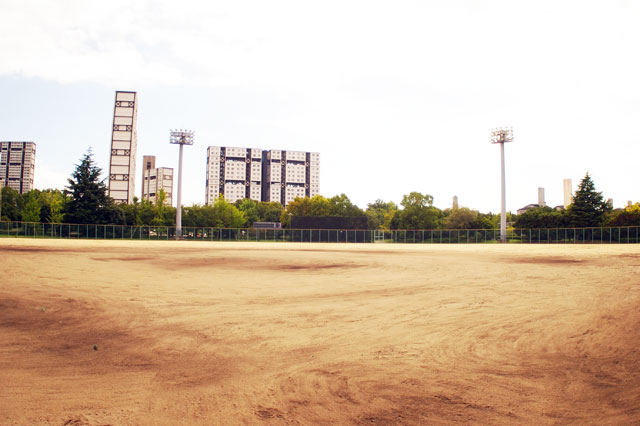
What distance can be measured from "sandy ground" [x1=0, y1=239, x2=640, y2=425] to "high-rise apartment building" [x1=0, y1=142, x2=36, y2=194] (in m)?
180

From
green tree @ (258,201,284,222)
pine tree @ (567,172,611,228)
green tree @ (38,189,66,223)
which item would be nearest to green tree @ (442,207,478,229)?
pine tree @ (567,172,611,228)

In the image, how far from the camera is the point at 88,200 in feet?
230

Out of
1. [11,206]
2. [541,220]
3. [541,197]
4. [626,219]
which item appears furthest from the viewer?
[541,197]

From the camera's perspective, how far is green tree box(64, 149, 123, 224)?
68438 mm

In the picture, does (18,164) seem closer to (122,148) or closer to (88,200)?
(122,148)

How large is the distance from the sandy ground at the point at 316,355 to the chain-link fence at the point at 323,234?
48.3 meters

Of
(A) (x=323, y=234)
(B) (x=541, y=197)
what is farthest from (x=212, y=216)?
(B) (x=541, y=197)

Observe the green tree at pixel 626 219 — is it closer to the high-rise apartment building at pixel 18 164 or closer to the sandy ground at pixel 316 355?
the sandy ground at pixel 316 355

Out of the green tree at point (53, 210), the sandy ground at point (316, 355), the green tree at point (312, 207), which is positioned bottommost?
the sandy ground at point (316, 355)

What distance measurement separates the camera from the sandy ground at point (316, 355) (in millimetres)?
4438

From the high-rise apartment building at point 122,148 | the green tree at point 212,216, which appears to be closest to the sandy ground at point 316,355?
the green tree at point 212,216

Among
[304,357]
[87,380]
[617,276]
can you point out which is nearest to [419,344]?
[304,357]

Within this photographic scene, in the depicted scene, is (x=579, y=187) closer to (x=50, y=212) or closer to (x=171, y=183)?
(x=50, y=212)

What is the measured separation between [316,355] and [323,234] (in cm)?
5903
